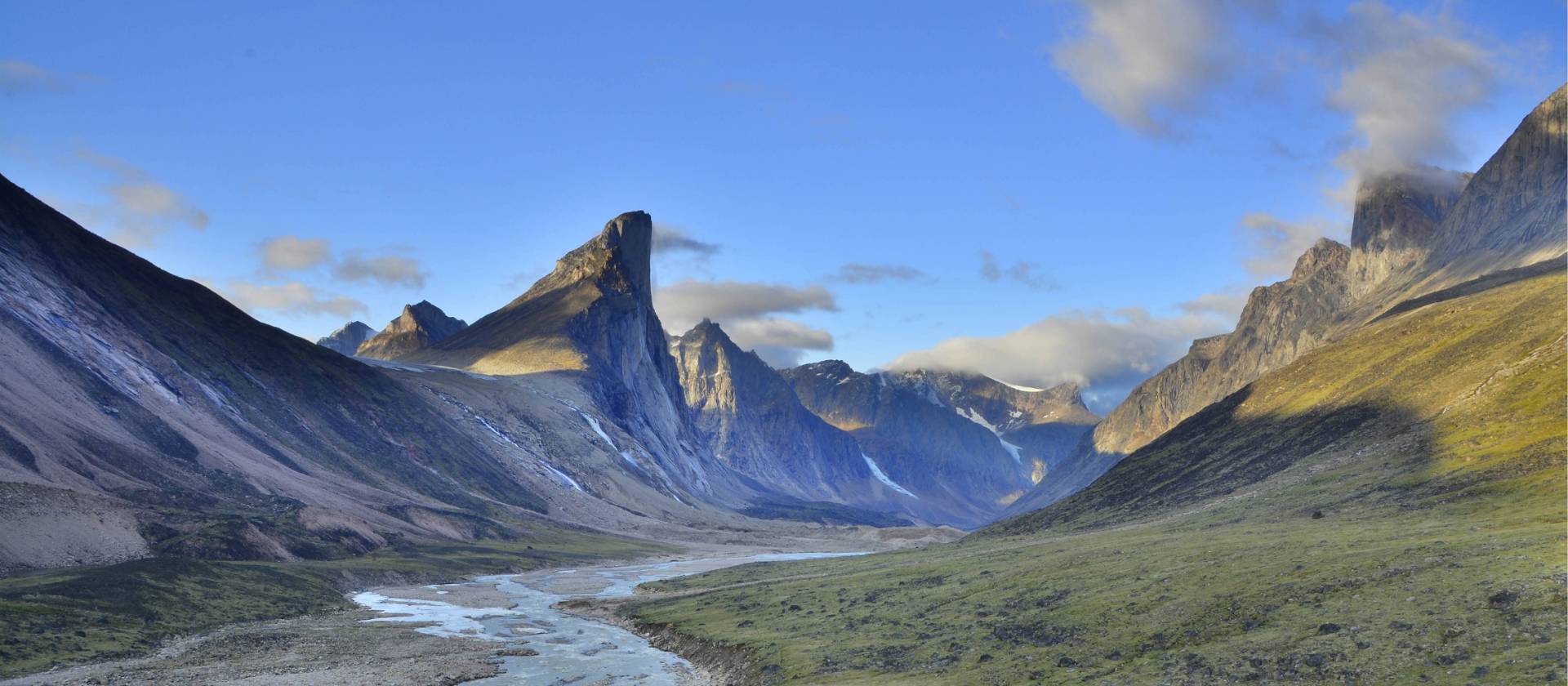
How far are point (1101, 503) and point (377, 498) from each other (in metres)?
131

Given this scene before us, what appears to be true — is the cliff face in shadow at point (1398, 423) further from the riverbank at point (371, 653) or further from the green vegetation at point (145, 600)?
the green vegetation at point (145, 600)

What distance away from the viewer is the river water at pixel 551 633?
70375 millimetres

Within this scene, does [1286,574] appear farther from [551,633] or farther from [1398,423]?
[1398,423]

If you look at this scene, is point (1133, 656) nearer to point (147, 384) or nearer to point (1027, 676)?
point (1027, 676)

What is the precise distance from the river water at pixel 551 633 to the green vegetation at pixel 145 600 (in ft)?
26.2

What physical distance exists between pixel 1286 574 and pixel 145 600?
8588cm

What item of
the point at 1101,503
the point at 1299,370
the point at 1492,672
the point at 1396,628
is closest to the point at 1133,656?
the point at 1396,628

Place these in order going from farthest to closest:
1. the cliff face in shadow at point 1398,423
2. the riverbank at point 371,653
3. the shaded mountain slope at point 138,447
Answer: the shaded mountain slope at point 138,447 < the cliff face in shadow at point 1398,423 < the riverbank at point 371,653

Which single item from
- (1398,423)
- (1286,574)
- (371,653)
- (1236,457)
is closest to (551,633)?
(371,653)

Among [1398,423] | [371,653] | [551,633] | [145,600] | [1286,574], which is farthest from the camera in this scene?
[1398,423]

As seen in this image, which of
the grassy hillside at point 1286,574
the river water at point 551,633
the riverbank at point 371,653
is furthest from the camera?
the river water at point 551,633

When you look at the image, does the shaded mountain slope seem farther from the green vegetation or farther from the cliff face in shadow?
the cliff face in shadow

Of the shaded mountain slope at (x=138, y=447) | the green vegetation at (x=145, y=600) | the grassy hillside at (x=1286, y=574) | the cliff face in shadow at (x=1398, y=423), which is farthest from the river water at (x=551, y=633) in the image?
the cliff face in shadow at (x=1398, y=423)

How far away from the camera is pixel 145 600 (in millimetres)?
87625
